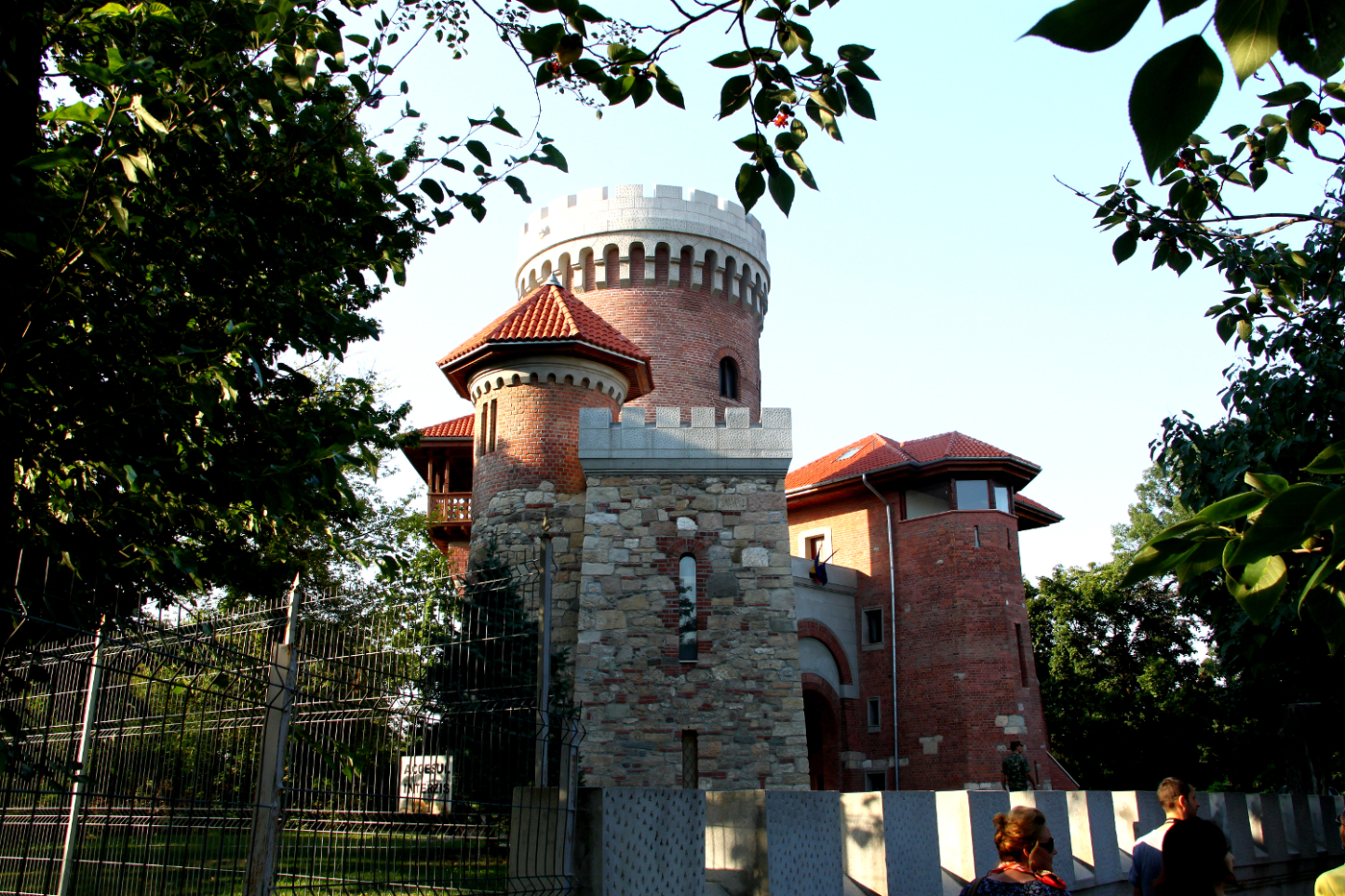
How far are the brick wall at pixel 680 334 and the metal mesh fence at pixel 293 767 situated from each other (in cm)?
1567

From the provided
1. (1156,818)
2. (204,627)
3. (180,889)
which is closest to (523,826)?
(180,889)

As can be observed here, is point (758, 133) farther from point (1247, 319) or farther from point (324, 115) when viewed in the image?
point (1247, 319)

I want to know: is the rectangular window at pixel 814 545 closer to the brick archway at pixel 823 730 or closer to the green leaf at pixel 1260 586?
the brick archway at pixel 823 730

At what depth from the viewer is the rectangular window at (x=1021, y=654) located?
22.1m

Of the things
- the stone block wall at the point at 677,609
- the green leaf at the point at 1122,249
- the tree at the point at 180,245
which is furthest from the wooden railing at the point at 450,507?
the green leaf at the point at 1122,249

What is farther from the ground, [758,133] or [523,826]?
[758,133]

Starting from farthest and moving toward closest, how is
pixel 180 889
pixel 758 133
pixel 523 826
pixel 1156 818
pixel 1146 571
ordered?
pixel 1156 818 < pixel 523 826 < pixel 180 889 < pixel 758 133 < pixel 1146 571

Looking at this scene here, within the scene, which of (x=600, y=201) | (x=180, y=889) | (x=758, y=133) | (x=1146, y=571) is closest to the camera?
(x=1146, y=571)

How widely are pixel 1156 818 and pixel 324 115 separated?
10.0 metres

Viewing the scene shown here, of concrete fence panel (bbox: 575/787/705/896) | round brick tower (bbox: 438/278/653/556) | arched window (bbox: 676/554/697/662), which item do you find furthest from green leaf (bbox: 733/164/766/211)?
round brick tower (bbox: 438/278/653/556)

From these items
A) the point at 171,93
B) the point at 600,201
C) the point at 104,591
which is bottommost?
the point at 104,591

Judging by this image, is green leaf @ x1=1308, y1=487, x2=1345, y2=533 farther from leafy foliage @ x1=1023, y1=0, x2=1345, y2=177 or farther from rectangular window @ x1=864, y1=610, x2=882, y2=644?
rectangular window @ x1=864, y1=610, x2=882, y2=644

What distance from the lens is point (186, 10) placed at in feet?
16.8

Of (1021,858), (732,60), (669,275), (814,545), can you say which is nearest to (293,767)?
(1021,858)
